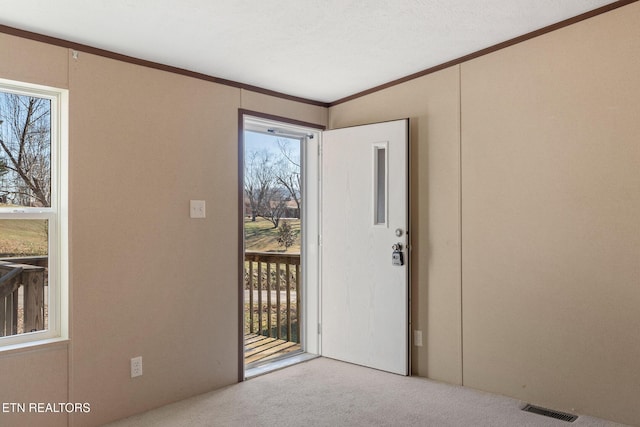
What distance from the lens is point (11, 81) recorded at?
2.51 metres

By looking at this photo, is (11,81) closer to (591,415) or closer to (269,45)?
(269,45)

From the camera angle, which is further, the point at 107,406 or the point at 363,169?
the point at 363,169

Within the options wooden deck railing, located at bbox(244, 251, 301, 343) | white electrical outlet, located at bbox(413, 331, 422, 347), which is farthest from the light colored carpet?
wooden deck railing, located at bbox(244, 251, 301, 343)

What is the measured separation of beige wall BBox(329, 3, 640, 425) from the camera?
2.61 m

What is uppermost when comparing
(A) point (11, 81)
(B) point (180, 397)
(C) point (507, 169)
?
(A) point (11, 81)

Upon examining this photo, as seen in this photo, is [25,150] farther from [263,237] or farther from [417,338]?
[417,338]

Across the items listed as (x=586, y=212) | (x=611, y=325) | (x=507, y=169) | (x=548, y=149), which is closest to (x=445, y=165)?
(x=507, y=169)

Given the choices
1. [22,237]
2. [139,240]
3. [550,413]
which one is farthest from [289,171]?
[550,413]

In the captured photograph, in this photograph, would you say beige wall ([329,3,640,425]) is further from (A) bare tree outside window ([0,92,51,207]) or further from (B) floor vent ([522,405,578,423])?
(A) bare tree outside window ([0,92,51,207])

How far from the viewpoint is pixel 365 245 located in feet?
12.3

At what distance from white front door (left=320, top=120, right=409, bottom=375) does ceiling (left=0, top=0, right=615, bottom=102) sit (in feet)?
2.19

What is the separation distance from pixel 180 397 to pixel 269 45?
237 centimetres

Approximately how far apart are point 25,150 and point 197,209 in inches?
42.0

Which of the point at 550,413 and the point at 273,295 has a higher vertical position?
the point at 273,295
